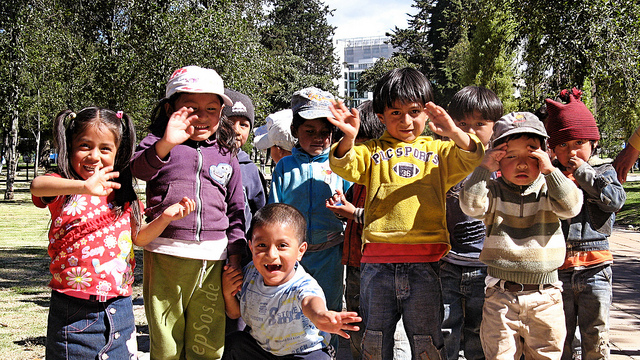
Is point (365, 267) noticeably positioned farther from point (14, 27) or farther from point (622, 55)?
point (14, 27)

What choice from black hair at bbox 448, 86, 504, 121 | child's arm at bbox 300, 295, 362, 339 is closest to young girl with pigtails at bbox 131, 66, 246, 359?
child's arm at bbox 300, 295, 362, 339

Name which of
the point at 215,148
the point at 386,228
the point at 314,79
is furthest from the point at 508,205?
the point at 314,79

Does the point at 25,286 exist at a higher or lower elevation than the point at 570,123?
lower

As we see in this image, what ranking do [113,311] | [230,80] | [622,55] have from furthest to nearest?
[230,80] → [622,55] → [113,311]

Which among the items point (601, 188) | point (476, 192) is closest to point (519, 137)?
point (476, 192)

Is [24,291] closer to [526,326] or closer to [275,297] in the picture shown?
Answer: [275,297]

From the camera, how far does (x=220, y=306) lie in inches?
112

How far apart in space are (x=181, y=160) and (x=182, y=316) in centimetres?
81

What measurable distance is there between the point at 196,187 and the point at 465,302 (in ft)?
6.02

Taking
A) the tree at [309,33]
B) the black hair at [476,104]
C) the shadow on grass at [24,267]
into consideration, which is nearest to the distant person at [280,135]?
the black hair at [476,104]

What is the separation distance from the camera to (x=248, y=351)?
278 centimetres

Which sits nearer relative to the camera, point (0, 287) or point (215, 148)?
point (215, 148)

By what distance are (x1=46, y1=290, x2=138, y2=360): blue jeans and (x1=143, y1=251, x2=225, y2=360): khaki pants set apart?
0.57 ft

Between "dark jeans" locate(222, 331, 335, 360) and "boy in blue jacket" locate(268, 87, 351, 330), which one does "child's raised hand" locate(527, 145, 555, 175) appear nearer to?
"boy in blue jacket" locate(268, 87, 351, 330)
